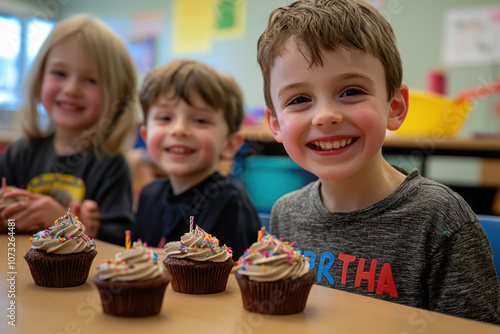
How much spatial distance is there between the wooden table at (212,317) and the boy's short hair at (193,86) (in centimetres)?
89

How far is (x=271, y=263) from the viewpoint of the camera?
79 centimetres

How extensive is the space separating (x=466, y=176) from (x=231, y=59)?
114 inches

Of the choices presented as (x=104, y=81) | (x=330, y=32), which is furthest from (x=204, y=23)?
(x=330, y=32)

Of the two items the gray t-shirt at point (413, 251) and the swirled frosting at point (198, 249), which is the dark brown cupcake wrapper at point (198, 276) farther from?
the gray t-shirt at point (413, 251)

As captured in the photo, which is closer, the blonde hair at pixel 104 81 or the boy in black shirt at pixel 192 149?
the boy in black shirt at pixel 192 149

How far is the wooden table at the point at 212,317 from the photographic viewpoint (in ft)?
2.17

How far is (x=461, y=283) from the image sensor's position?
0.98 meters

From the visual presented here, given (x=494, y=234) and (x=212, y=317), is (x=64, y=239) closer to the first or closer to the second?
(x=212, y=317)

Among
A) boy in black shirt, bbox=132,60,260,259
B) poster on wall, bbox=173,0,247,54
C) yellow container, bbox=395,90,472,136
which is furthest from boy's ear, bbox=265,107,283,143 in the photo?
poster on wall, bbox=173,0,247,54

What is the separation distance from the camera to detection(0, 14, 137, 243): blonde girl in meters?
1.87

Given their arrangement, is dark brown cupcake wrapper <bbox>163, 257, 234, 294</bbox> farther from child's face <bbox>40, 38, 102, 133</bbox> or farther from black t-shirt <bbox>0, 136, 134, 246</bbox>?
child's face <bbox>40, 38, 102, 133</bbox>

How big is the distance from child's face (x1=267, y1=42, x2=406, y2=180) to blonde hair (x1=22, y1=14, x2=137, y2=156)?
103 centimetres

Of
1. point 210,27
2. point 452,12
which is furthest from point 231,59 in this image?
point 452,12

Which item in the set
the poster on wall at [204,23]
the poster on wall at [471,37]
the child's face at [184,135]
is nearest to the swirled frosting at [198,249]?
the child's face at [184,135]
